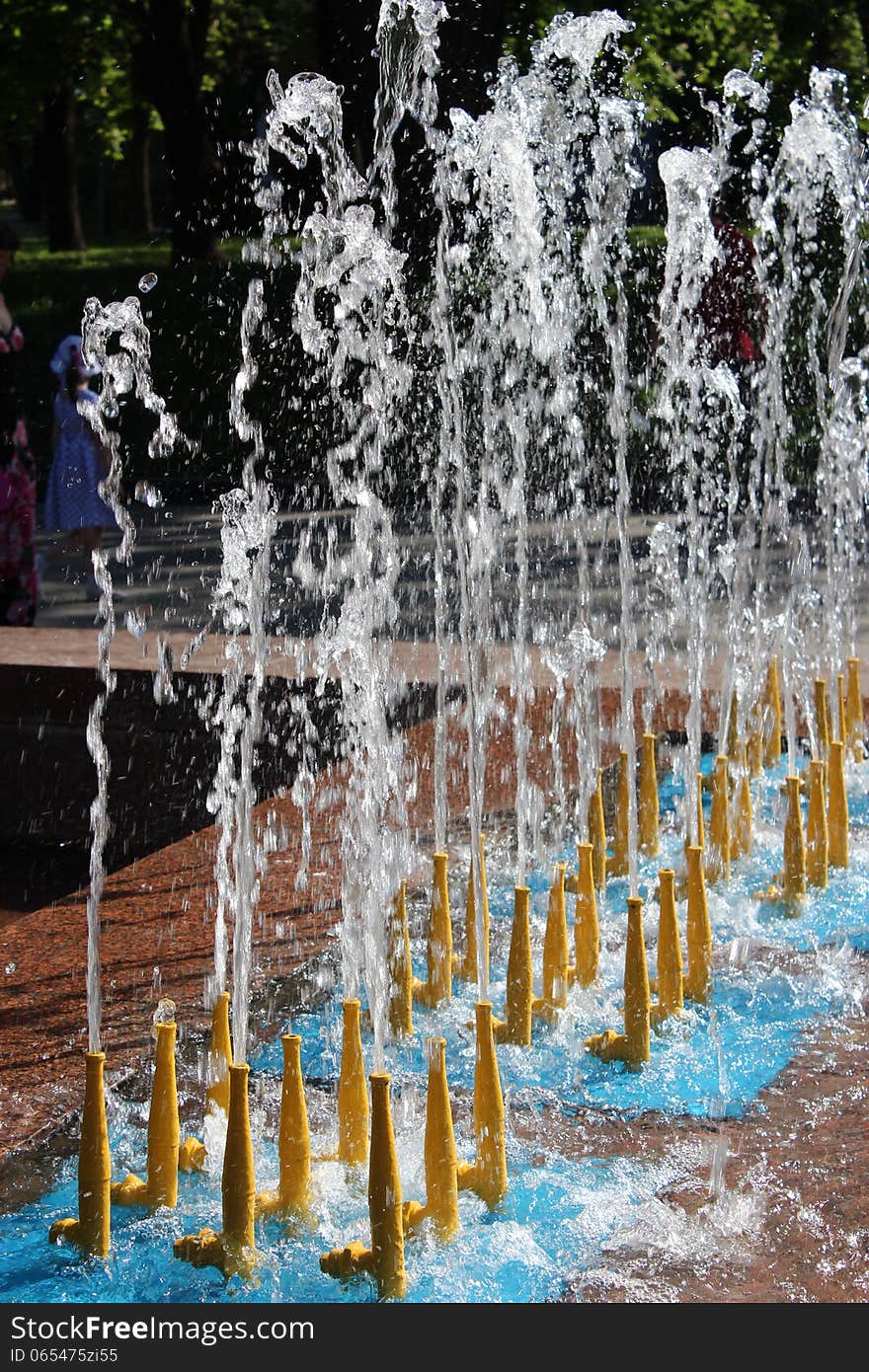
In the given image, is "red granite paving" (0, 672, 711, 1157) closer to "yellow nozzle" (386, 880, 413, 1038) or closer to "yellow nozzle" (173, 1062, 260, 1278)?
"yellow nozzle" (386, 880, 413, 1038)

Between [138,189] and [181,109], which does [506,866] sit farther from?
[138,189]

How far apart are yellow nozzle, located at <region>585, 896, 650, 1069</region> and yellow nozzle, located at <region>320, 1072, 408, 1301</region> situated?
111cm

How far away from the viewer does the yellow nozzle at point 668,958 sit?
4227mm

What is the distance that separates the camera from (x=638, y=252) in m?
23.8


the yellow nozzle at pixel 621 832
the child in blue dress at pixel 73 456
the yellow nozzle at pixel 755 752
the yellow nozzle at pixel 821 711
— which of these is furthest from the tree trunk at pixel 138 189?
the yellow nozzle at pixel 621 832

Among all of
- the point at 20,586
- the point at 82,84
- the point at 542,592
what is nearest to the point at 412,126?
the point at 542,592

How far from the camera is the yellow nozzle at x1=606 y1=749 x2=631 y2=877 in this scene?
555cm

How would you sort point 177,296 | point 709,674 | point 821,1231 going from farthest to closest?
point 177,296 < point 709,674 < point 821,1231

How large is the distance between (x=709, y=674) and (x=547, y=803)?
178cm

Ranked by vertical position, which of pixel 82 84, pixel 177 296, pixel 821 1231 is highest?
pixel 82 84

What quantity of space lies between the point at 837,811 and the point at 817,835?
0.28 meters

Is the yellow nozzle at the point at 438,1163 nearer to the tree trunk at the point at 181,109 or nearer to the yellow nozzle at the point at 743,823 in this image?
the yellow nozzle at the point at 743,823

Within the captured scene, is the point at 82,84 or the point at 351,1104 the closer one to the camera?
the point at 351,1104
